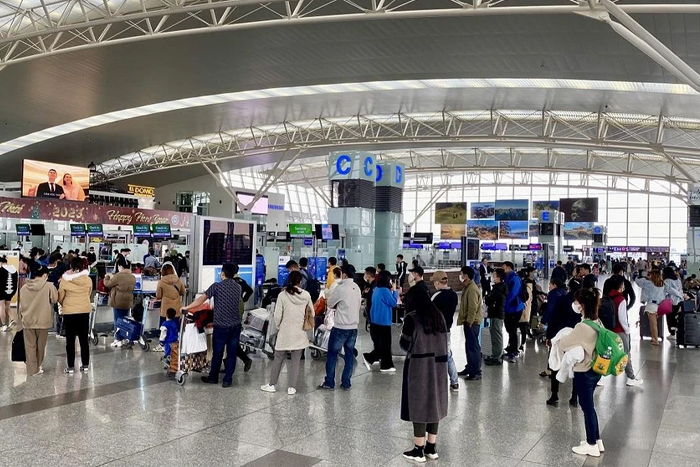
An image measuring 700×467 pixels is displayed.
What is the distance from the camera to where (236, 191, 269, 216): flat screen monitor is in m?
43.7

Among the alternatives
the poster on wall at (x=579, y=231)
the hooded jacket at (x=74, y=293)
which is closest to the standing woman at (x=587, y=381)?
the hooded jacket at (x=74, y=293)

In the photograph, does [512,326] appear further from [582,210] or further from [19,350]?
[582,210]

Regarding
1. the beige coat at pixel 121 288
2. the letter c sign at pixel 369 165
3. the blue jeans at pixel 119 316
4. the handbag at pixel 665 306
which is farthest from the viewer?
the letter c sign at pixel 369 165

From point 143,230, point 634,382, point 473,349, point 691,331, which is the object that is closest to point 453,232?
point 143,230

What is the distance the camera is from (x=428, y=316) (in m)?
5.23

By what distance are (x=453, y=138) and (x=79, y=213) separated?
18.6 m

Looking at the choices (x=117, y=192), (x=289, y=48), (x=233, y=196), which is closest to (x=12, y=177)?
(x=117, y=192)

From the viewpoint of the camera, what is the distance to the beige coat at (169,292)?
382 inches

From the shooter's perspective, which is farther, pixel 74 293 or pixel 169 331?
pixel 169 331

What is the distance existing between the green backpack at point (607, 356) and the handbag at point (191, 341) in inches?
194

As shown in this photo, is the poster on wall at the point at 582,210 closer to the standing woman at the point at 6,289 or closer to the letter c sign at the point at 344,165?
the letter c sign at the point at 344,165

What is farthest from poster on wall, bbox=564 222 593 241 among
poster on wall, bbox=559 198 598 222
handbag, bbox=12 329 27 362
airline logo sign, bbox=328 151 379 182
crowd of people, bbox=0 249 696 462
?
handbag, bbox=12 329 27 362

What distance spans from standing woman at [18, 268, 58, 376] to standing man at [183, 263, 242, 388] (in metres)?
1.96

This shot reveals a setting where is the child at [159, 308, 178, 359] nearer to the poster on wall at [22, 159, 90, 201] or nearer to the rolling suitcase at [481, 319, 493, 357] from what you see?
the rolling suitcase at [481, 319, 493, 357]
